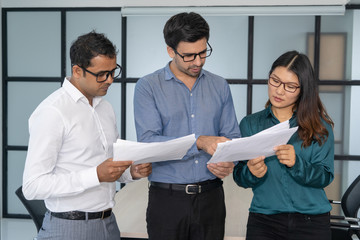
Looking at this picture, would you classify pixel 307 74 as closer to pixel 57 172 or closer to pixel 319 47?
pixel 57 172

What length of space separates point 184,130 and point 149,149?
445mm

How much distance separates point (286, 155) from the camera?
69.6 inches

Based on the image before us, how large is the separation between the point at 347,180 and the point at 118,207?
10.8 feet

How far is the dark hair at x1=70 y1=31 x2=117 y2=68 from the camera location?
1.71m

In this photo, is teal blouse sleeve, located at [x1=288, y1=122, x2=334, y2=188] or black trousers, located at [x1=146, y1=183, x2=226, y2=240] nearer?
teal blouse sleeve, located at [x1=288, y1=122, x2=334, y2=188]

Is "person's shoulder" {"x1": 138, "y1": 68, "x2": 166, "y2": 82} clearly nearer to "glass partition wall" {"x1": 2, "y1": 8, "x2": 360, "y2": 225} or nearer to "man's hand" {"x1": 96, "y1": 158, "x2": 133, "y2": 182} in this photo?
"man's hand" {"x1": 96, "y1": 158, "x2": 133, "y2": 182}

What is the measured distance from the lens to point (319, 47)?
16.2 ft

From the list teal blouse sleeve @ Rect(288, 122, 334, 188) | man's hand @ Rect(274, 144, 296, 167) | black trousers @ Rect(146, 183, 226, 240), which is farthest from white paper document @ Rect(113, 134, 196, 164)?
teal blouse sleeve @ Rect(288, 122, 334, 188)

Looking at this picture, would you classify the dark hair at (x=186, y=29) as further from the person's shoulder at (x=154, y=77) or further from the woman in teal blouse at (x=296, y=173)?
the woman in teal blouse at (x=296, y=173)

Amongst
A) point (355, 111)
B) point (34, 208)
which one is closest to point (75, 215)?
point (34, 208)

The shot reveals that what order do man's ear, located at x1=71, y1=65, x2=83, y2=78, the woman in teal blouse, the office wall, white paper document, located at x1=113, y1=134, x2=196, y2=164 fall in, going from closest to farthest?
white paper document, located at x1=113, y1=134, x2=196, y2=164 < man's ear, located at x1=71, y1=65, x2=83, y2=78 < the woman in teal blouse < the office wall

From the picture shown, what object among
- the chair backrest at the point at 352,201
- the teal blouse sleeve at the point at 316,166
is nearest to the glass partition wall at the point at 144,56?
the chair backrest at the point at 352,201

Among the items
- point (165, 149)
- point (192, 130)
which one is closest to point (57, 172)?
point (165, 149)

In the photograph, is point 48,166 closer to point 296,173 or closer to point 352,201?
point 296,173
